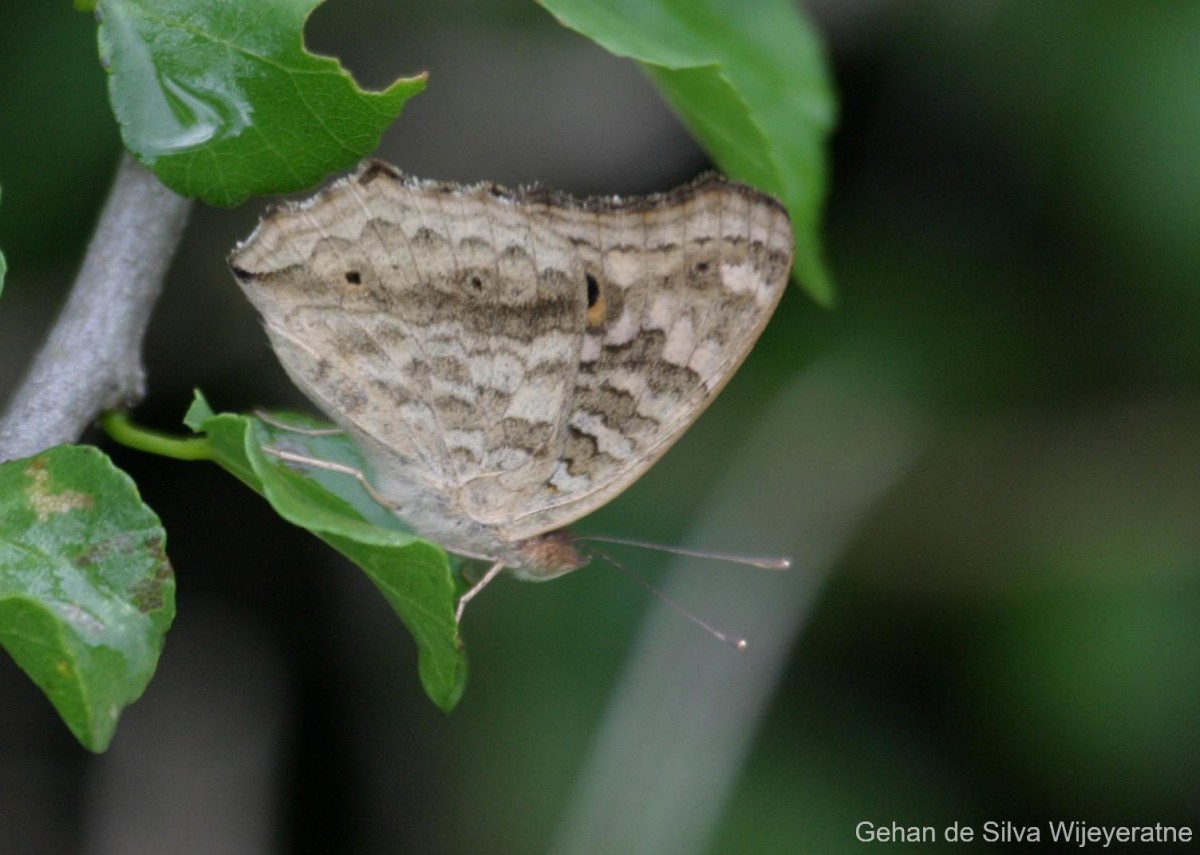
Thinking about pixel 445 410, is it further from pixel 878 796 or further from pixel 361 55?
pixel 878 796

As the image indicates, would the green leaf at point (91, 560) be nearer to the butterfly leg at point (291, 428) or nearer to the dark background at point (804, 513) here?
the butterfly leg at point (291, 428)

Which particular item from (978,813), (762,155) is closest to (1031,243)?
(978,813)

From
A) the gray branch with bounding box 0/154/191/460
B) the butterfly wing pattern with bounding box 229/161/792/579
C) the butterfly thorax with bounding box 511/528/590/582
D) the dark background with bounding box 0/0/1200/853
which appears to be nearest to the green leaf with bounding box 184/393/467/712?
the gray branch with bounding box 0/154/191/460

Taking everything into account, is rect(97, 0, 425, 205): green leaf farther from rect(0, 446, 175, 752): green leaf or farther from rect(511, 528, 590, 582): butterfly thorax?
rect(511, 528, 590, 582): butterfly thorax

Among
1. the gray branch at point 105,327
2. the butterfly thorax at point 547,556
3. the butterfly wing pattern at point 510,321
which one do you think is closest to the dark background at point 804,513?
the butterfly thorax at point 547,556

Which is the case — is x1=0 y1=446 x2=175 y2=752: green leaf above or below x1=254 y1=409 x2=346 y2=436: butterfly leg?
below

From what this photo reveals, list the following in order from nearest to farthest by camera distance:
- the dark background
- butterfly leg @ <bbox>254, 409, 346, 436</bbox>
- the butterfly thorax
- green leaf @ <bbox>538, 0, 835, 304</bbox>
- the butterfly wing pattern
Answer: green leaf @ <bbox>538, 0, 835, 304</bbox> < the butterfly wing pattern < butterfly leg @ <bbox>254, 409, 346, 436</bbox> < the butterfly thorax < the dark background
